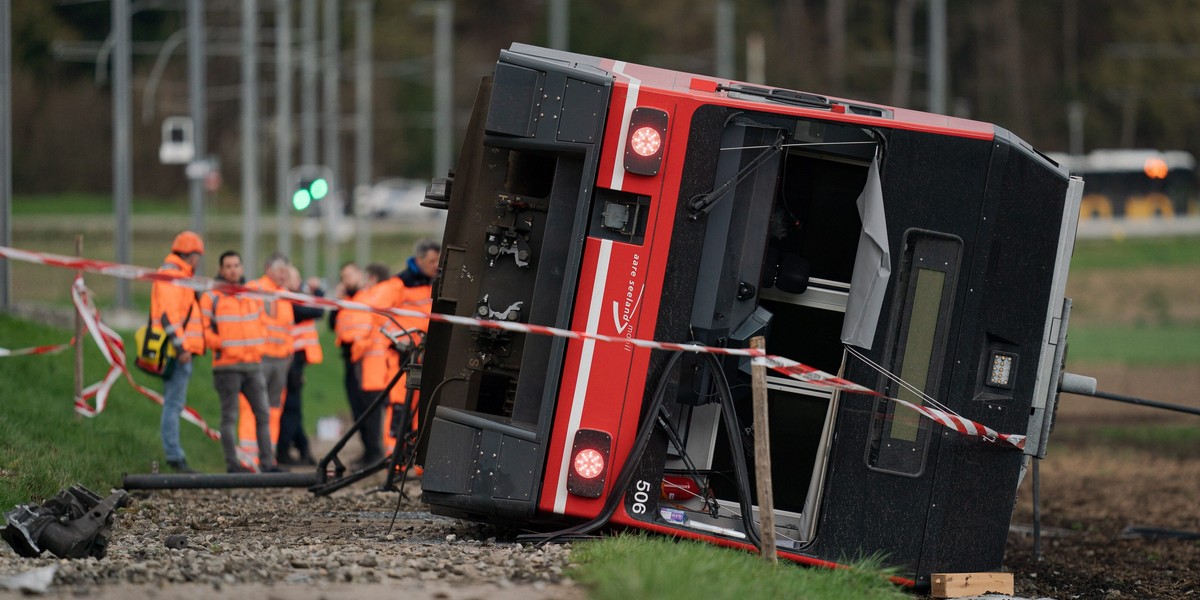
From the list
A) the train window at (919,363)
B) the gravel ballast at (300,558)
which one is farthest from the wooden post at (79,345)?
the train window at (919,363)

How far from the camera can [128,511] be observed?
10.2 m

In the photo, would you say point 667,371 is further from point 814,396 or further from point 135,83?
point 135,83

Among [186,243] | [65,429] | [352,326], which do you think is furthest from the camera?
[352,326]

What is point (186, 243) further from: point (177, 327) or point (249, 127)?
point (249, 127)

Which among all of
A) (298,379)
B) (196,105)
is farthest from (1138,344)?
(298,379)

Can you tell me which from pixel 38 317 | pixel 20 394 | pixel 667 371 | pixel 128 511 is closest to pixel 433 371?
pixel 667 371

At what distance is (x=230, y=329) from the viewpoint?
497 inches

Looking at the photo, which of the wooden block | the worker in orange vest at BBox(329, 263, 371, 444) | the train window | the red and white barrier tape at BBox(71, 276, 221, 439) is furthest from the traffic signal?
the wooden block

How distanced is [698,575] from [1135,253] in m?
52.8

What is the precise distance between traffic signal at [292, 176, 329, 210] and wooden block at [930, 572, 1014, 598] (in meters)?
7.21

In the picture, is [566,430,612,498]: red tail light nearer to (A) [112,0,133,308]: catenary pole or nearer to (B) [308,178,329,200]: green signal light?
(B) [308,178,329,200]: green signal light

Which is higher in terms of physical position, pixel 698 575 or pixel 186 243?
pixel 186 243

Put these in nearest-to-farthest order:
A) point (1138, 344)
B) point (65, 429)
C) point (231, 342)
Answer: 1. point (65, 429)
2. point (231, 342)
3. point (1138, 344)

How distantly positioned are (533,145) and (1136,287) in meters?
45.7
